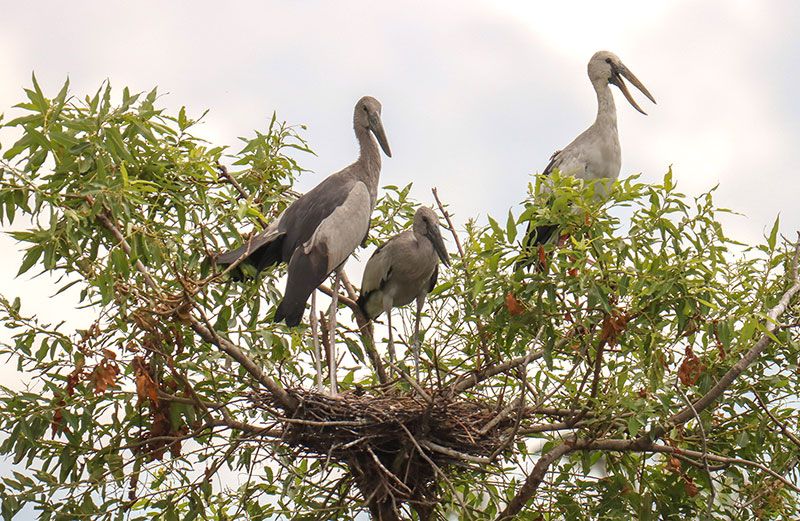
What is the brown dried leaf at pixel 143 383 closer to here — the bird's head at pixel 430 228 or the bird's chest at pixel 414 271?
the bird's chest at pixel 414 271

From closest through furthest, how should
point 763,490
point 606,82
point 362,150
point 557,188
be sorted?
point 557,188
point 763,490
point 362,150
point 606,82

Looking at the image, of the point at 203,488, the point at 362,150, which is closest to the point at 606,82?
the point at 362,150

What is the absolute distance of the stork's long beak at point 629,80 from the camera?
9.09 meters

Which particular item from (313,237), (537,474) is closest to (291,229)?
(313,237)

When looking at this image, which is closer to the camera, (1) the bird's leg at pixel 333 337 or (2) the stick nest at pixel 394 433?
(2) the stick nest at pixel 394 433

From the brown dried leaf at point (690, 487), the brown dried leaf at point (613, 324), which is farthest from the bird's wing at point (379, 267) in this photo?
the brown dried leaf at point (690, 487)

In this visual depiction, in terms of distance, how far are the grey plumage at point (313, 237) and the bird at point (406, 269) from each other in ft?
1.07

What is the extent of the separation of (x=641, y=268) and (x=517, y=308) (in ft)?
2.16

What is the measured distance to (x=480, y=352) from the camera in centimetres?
654

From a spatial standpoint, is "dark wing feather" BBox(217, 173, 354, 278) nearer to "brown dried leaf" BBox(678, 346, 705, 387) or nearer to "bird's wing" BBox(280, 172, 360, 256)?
"bird's wing" BBox(280, 172, 360, 256)

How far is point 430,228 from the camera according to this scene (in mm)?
7230

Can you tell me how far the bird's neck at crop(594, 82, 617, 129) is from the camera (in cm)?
871

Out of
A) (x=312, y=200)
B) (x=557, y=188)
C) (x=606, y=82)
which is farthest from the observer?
(x=606, y=82)

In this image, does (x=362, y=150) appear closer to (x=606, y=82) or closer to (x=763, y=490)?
(x=606, y=82)
